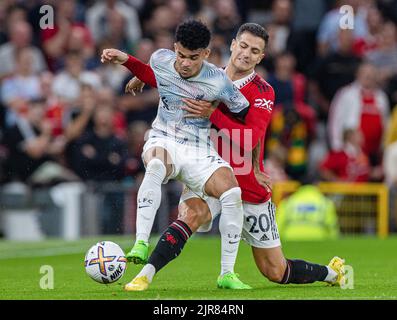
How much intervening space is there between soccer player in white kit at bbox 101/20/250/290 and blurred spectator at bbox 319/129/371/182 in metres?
8.40

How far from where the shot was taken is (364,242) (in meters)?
16.2

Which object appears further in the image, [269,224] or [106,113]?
[106,113]

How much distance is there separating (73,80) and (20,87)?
87 centimetres

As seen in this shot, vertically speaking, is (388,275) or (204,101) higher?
(204,101)

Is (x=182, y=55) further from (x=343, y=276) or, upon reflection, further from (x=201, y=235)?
(x=201, y=235)

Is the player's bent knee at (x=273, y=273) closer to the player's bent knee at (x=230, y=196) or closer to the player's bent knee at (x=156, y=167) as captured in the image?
the player's bent knee at (x=230, y=196)

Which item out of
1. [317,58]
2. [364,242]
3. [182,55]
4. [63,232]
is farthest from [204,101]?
[317,58]

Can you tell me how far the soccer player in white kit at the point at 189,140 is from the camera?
892cm

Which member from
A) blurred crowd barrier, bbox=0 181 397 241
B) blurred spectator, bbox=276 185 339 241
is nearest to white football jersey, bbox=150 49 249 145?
blurred spectator, bbox=276 185 339 241

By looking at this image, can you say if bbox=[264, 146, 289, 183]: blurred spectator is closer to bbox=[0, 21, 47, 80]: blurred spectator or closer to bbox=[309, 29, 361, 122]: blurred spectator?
bbox=[309, 29, 361, 122]: blurred spectator

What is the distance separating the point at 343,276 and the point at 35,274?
3128 millimetres

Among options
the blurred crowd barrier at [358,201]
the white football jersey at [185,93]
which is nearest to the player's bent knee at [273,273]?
the white football jersey at [185,93]

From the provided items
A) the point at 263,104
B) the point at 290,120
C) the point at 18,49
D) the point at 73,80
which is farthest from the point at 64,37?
the point at 263,104

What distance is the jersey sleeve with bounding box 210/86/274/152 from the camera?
9375 mm
